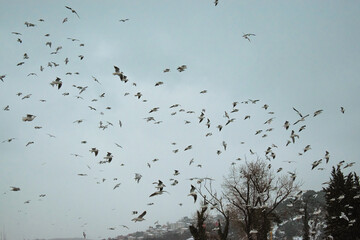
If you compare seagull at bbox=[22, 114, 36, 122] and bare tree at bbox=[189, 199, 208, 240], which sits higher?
seagull at bbox=[22, 114, 36, 122]

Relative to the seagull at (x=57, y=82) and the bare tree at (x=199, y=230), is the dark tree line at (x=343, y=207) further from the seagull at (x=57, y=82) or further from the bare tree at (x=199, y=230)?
the seagull at (x=57, y=82)

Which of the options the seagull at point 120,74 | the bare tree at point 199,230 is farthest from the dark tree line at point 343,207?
the seagull at point 120,74

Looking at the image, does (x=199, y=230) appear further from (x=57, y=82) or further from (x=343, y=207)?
(x=343, y=207)

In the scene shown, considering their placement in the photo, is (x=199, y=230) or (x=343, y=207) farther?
(x=343, y=207)

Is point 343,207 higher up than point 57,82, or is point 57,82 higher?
point 57,82

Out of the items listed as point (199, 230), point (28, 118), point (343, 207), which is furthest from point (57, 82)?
point (343, 207)

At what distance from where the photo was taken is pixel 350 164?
54.5 feet

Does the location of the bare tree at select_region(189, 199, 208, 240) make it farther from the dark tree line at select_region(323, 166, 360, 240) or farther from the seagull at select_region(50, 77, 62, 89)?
the dark tree line at select_region(323, 166, 360, 240)

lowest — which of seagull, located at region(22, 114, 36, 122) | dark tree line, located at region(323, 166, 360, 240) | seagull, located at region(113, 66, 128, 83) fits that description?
dark tree line, located at region(323, 166, 360, 240)

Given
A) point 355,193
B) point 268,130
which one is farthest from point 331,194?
point 268,130

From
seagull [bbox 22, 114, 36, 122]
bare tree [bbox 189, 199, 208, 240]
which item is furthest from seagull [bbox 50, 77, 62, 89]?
bare tree [bbox 189, 199, 208, 240]

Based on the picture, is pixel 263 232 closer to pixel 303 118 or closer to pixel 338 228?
pixel 338 228

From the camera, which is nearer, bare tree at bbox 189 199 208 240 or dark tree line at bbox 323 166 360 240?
bare tree at bbox 189 199 208 240

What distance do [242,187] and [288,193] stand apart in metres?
9.28
